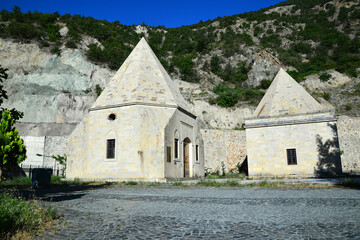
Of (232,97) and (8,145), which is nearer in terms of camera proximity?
(8,145)

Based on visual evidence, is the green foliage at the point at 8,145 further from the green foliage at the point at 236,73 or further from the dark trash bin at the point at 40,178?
the green foliage at the point at 236,73

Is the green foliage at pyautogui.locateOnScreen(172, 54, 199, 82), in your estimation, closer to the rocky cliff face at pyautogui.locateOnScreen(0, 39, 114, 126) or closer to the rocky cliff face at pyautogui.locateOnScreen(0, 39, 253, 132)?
the rocky cliff face at pyautogui.locateOnScreen(0, 39, 253, 132)

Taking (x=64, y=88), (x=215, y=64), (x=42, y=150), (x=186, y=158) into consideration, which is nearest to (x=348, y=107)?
(x=186, y=158)

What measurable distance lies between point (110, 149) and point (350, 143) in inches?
1075

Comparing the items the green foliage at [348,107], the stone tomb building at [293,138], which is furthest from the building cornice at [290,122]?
the green foliage at [348,107]

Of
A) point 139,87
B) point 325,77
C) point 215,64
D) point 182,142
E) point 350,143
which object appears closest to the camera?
point 139,87

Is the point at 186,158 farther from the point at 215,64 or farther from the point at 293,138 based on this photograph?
the point at 215,64

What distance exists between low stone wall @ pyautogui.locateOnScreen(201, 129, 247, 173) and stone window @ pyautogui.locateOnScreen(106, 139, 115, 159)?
1366 cm

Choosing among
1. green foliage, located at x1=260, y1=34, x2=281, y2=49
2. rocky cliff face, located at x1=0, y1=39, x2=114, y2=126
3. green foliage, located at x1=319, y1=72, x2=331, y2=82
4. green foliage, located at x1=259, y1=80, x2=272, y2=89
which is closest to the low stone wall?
rocky cliff face, located at x1=0, y1=39, x2=114, y2=126

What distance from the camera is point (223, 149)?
2927 cm

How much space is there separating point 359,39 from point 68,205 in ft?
284

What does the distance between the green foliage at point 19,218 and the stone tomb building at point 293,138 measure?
18033 mm

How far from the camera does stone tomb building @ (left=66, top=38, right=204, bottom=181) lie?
54.7 ft

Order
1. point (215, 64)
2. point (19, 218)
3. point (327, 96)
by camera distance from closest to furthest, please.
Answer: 1. point (19, 218)
2. point (327, 96)
3. point (215, 64)
